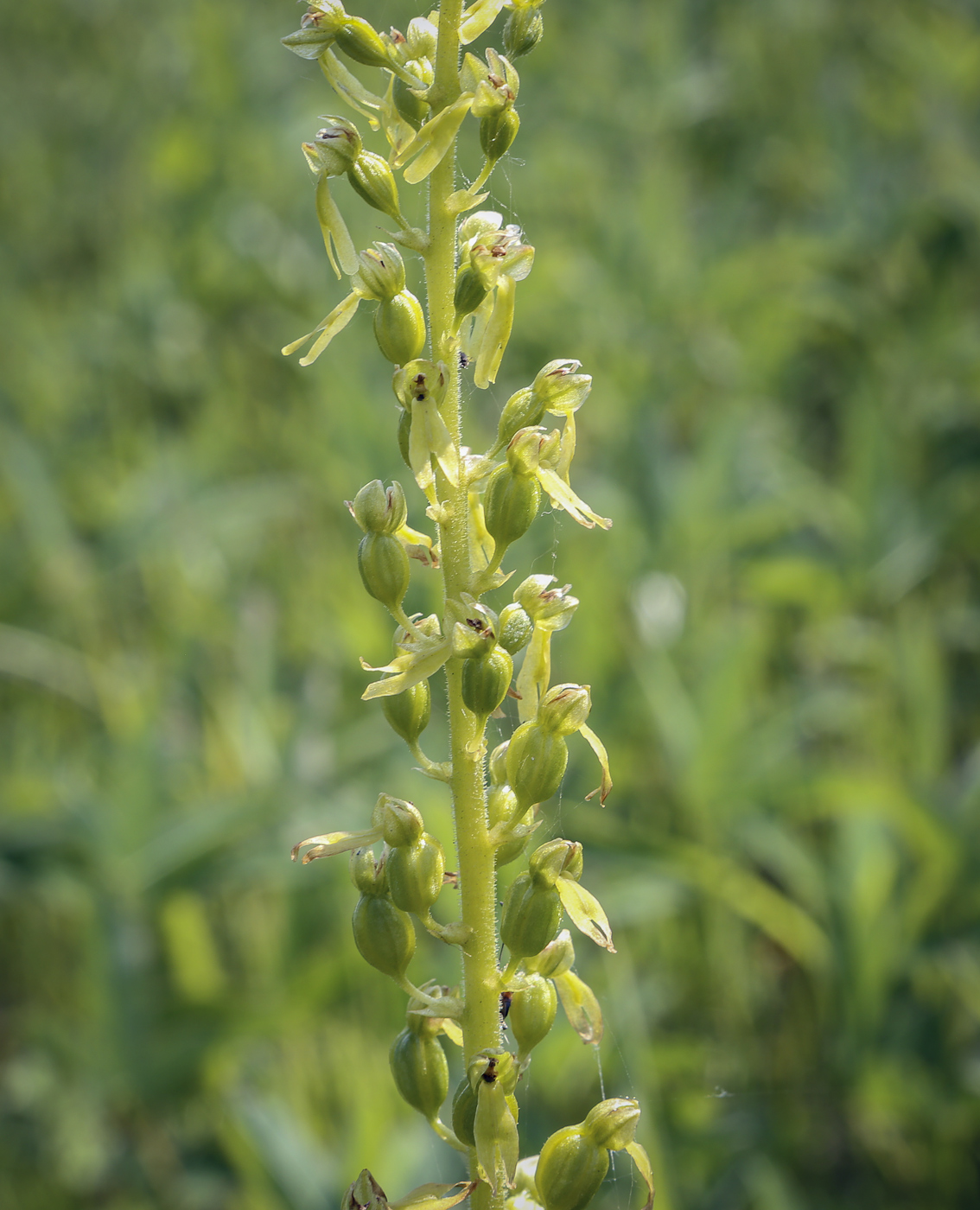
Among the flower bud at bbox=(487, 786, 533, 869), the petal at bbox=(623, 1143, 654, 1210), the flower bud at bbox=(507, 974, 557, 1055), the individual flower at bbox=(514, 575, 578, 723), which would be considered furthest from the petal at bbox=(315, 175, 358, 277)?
the petal at bbox=(623, 1143, 654, 1210)

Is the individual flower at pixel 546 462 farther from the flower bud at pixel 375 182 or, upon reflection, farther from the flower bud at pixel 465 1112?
the flower bud at pixel 465 1112

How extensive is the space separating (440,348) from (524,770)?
26 centimetres

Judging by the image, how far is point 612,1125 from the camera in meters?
0.68

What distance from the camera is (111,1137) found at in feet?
5.84

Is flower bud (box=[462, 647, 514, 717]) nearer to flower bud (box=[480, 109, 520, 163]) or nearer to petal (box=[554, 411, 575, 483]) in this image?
petal (box=[554, 411, 575, 483])

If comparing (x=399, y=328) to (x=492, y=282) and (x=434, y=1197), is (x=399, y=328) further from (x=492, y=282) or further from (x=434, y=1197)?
(x=434, y=1197)

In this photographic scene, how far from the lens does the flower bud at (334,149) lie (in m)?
0.69

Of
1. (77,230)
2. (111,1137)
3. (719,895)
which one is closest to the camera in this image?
(719,895)

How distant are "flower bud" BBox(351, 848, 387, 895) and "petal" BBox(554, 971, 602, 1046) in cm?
14

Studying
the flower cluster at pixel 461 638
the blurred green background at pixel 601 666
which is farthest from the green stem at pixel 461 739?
the blurred green background at pixel 601 666

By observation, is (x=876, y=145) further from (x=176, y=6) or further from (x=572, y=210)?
(x=176, y=6)

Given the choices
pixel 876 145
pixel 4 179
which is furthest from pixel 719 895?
pixel 4 179

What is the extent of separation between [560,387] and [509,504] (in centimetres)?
10

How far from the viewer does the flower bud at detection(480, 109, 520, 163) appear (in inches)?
26.3
